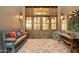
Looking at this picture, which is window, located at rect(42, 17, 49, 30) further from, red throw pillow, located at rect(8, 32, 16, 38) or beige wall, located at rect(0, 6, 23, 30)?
red throw pillow, located at rect(8, 32, 16, 38)

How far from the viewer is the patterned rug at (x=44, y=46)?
7.16ft

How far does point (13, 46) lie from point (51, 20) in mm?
720

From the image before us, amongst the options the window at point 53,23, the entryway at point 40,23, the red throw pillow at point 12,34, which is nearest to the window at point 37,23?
the entryway at point 40,23

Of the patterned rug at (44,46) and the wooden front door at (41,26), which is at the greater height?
the wooden front door at (41,26)

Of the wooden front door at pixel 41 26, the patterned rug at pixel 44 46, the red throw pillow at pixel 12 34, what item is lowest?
the patterned rug at pixel 44 46

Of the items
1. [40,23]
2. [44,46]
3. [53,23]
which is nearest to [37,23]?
[40,23]

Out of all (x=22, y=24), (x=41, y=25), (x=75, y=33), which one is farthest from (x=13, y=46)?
(x=75, y=33)

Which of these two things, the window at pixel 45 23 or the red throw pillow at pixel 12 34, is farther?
the window at pixel 45 23

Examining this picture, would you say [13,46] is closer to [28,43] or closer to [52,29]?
[28,43]

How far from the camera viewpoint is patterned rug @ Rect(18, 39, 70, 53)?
2182 millimetres

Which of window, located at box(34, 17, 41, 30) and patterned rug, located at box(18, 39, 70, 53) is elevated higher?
window, located at box(34, 17, 41, 30)

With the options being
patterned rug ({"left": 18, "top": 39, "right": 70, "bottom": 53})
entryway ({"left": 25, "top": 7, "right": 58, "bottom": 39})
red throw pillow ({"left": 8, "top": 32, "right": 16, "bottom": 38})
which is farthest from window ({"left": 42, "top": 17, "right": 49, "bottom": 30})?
red throw pillow ({"left": 8, "top": 32, "right": 16, "bottom": 38})

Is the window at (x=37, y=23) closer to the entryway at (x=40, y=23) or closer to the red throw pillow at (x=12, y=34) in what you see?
the entryway at (x=40, y=23)
